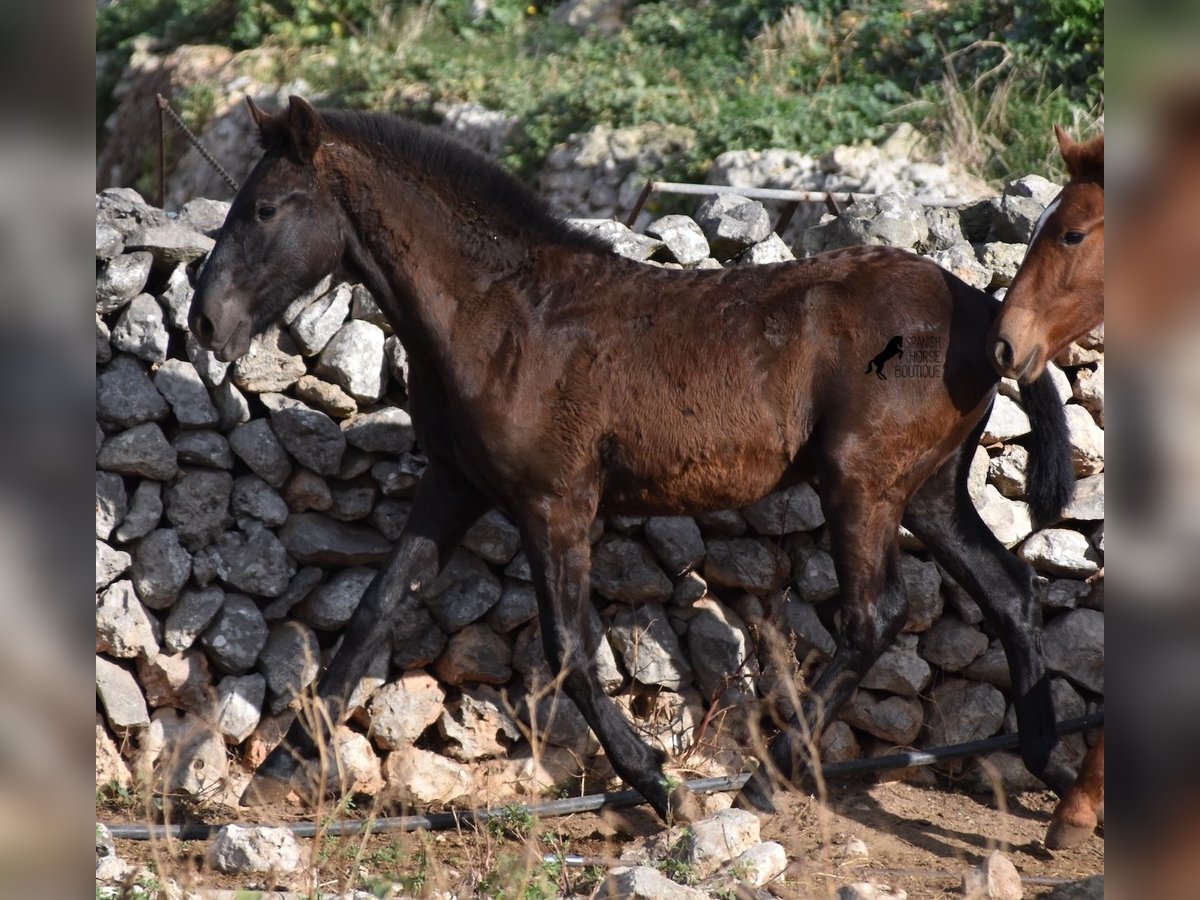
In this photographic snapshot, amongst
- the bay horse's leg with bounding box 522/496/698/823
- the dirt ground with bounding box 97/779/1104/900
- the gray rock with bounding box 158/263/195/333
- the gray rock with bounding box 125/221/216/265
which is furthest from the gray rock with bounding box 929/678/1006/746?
the gray rock with bounding box 125/221/216/265

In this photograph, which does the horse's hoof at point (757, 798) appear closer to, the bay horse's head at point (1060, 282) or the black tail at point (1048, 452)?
the black tail at point (1048, 452)

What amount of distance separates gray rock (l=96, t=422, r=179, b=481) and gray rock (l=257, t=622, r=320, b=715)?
2.52 feet

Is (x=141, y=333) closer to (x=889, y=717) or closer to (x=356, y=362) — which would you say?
(x=356, y=362)

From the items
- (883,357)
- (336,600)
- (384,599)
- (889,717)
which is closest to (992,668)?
(889,717)

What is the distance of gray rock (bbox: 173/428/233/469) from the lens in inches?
191

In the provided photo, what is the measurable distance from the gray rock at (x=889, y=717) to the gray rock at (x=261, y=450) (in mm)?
2501

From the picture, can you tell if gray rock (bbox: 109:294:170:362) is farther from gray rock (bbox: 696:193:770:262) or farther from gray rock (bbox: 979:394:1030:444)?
gray rock (bbox: 979:394:1030:444)

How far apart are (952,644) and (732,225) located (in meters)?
2.01

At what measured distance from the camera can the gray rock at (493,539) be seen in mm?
5070

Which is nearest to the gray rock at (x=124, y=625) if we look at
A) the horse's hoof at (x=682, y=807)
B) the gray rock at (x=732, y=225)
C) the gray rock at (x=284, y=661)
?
the gray rock at (x=284, y=661)

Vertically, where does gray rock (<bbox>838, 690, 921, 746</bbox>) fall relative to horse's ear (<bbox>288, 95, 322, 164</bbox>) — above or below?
below

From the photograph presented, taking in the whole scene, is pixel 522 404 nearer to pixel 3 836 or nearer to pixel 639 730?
pixel 639 730

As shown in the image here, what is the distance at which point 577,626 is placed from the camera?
436cm

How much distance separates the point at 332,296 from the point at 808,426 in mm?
2079
